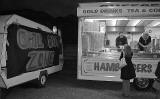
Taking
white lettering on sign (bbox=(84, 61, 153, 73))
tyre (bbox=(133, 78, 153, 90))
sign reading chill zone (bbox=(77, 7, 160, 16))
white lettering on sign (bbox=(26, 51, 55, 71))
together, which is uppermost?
sign reading chill zone (bbox=(77, 7, 160, 16))

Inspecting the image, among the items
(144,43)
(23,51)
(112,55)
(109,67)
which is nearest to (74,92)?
(109,67)

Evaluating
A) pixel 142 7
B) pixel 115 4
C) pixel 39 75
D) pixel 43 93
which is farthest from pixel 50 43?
pixel 142 7

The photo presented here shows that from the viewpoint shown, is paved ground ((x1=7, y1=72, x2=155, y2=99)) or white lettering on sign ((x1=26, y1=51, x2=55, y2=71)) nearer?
paved ground ((x1=7, y1=72, x2=155, y2=99))

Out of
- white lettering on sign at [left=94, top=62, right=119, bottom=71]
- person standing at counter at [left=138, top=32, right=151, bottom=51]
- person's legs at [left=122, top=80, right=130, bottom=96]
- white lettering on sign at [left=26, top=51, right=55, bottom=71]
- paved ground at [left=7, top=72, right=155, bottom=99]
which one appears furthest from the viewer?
person standing at counter at [left=138, top=32, right=151, bottom=51]

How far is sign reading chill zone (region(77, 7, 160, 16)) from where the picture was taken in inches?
328

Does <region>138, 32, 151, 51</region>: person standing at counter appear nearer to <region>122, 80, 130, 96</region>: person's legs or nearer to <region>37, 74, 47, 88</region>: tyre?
<region>122, 80, 130, 96</region>: person's legs

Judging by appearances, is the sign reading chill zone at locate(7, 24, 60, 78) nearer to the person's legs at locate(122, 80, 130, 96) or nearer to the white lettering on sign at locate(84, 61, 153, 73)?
the white lettering on sign at locate(84, 61, 153, 73)

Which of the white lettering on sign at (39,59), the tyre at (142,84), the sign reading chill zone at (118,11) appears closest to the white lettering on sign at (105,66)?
the tyre at (142,84)

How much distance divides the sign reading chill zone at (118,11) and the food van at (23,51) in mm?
1947

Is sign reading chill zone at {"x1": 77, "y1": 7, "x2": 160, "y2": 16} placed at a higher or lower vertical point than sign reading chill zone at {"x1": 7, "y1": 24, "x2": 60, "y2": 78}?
higher

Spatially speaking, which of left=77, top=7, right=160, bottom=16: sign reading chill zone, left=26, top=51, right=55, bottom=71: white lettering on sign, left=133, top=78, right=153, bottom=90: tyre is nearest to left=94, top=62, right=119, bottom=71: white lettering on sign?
left=133, top=78, right=153, bottom=90: tyre

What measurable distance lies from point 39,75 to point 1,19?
9.21ft

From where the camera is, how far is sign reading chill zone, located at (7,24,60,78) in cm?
667

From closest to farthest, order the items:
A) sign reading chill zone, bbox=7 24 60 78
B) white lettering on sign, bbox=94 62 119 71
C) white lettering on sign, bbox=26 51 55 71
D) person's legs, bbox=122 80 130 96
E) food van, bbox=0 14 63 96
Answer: food van, bbox=0 14 63 96, sign reading chill zone, bbox=7 24 60 78, person's legs, bbox=122 80 130 96, white lettering on sign, bbox=26 51 55 71, white lettering on sign, bbox=94 62 119 71
